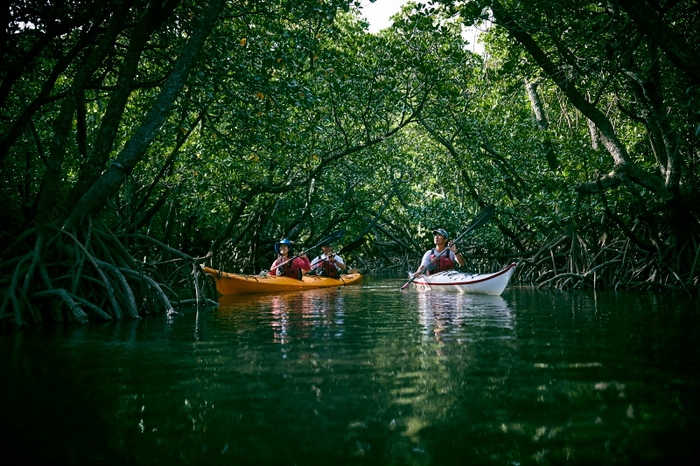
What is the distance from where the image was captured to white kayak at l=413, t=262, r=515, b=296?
1118 cm

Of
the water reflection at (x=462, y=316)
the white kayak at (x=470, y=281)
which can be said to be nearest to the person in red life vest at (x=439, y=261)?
the white kayak at (x=470, y=281)

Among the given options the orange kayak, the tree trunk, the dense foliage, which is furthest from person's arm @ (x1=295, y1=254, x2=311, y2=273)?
the tree trunk

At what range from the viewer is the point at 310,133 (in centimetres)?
1423

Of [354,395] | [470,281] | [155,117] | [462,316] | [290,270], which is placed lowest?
[354,395]

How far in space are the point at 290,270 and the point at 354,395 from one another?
36.6 feet

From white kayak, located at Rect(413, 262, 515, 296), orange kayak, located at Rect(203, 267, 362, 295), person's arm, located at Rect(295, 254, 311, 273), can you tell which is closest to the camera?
white kayak, located at Rect(413, 262, 515, 296)

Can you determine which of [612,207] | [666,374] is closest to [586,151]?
[612,207]

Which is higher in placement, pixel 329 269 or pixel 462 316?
pixel 329 269

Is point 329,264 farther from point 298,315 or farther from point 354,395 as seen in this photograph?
point 354,395

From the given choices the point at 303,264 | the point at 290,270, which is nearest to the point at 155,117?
the point at 290,270

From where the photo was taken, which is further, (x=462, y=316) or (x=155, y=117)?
(x=462, y=316)

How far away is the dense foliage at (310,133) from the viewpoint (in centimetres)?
718

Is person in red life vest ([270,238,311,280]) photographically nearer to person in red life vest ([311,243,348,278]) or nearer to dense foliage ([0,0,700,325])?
dense foliage ([0,0,700,325])

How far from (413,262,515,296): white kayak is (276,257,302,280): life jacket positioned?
8.66ft
